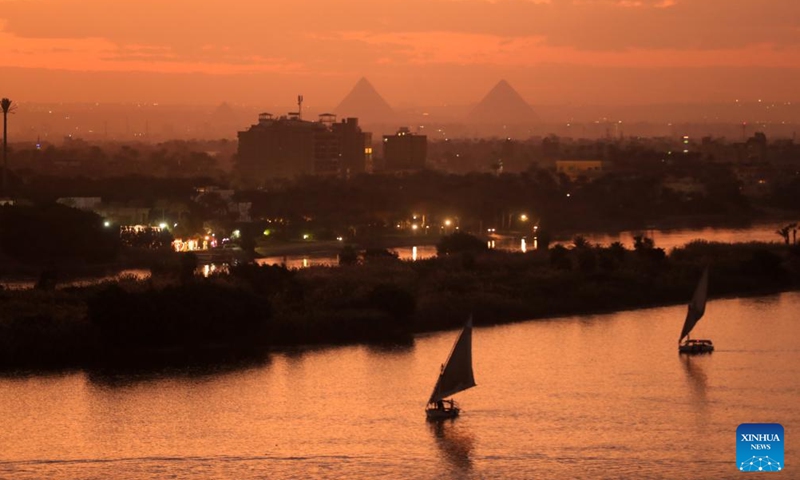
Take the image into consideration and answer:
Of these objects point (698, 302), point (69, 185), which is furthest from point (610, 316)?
point (69, 185)

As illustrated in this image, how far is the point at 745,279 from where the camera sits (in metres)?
22.3

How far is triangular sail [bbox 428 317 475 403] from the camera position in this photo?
13336 mm

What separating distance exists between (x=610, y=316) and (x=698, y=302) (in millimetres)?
2300

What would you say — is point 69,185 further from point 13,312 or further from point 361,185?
point 13,312

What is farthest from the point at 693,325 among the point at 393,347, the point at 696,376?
the point at 393,347

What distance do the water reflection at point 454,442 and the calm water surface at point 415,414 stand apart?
2cm

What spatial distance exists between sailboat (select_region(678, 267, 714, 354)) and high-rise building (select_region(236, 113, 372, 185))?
120ft

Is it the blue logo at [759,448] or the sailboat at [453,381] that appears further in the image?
the sailboat at [453,381]

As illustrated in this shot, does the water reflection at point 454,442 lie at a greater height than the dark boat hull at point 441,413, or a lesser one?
lesser

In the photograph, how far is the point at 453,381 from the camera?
1350 centimetres

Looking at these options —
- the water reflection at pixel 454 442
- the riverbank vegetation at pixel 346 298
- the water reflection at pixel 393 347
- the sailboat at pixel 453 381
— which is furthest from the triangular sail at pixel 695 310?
the water reflection at pixel 454 442

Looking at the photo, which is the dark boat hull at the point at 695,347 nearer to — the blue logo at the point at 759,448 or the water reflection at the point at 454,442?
the blue logo at the point at 759,448

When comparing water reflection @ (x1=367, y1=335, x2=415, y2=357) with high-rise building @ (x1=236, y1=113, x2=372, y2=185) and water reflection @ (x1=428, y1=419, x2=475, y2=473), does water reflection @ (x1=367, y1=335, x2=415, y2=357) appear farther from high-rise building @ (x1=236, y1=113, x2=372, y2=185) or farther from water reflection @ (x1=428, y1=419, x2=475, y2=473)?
high-rise building @ (x1=236, y1=113, x2=372, y2=185)

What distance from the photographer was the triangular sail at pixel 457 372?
13336 mm
